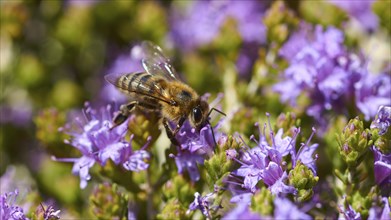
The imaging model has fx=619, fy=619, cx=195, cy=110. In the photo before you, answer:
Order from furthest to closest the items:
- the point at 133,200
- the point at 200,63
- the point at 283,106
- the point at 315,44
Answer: the point at 200,63 → the point at 283,106 → the point at 315,44 → the point at 133,200

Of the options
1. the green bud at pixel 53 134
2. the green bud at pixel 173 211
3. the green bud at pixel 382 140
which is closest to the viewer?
the green bud at pixel 382 140

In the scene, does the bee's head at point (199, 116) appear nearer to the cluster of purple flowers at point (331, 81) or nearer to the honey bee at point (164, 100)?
the honey bee at point (164, 100)

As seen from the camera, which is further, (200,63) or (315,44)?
(200,63)

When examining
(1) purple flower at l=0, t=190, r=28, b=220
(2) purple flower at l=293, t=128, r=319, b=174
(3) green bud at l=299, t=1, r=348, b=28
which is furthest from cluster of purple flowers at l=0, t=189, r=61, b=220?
(3) green bud at l=299, t=1, r=348, b=28

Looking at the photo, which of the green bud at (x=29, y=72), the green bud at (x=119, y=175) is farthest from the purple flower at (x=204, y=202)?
the green bud at (x=29, y=72)

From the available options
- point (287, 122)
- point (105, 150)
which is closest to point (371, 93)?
point (287, 122)

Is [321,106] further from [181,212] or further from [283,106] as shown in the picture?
[181,212]

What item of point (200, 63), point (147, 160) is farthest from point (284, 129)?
point (200, 63)
